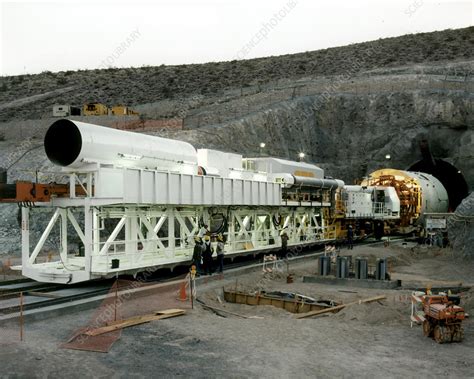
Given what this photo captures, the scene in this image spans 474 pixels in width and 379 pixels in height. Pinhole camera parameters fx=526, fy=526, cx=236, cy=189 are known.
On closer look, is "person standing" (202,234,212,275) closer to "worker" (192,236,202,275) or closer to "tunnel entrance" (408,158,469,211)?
"worker" (192,236,202,275)

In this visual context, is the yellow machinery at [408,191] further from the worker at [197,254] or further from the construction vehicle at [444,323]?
the construction vehicle at [444,323]

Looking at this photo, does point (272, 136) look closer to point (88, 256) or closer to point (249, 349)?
point (88, 256)

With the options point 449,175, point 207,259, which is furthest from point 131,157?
point 449,175

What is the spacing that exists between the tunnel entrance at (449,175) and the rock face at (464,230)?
2254 cm

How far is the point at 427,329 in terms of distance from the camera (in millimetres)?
11789

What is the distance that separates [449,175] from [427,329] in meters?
46.2

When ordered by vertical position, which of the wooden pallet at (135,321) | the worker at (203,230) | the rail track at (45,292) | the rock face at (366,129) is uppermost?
the rock face at (366,129)

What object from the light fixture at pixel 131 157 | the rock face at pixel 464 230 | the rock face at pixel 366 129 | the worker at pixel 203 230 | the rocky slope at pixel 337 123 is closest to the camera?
the light fixture at pixel 131 157

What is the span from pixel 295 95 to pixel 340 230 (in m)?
18.7

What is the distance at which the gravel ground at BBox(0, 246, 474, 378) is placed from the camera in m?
9.22

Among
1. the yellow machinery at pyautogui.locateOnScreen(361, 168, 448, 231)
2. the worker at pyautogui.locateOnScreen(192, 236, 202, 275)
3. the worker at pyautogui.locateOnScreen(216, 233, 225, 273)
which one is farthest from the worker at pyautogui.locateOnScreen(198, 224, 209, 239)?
the yellow machinery at pyautogui.locateOnScreen(361, 168, 448, 231)

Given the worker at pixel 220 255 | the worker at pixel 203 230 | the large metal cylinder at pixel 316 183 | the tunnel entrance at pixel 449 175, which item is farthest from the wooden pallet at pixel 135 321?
the tunnel entrance at pixel 449 175

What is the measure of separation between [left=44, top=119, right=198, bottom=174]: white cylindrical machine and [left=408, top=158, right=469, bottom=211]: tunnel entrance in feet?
121

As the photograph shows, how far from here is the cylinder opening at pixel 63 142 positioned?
654 inches
